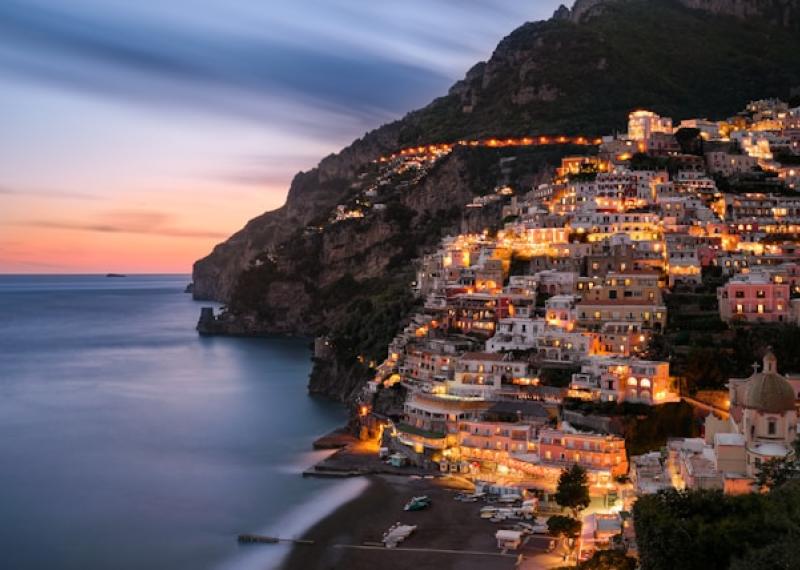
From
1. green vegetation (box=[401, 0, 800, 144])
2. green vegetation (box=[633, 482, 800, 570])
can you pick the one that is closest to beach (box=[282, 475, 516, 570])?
Answer: green vegetation (box=[633, 482, 800, 570])

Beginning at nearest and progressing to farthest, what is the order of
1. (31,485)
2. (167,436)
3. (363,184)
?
(31,485) → (167,436) → (363,184)

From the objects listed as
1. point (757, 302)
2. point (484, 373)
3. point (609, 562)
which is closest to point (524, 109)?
point (757, 302)

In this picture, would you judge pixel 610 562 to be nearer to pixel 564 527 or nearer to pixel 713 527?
pixel 564 527

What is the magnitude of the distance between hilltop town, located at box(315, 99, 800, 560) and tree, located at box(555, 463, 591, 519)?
2.99 feet

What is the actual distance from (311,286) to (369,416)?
6827cm

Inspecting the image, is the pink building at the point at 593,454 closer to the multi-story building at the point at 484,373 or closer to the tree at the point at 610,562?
the multi-story building at the point at 484,373

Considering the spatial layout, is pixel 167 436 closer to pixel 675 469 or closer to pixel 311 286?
pixel 675 469

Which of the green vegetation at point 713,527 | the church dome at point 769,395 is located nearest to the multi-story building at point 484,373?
the church dome at point 769,395

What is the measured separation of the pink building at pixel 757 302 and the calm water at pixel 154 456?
77.7ft

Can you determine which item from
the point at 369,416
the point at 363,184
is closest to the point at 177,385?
the point at 369,416

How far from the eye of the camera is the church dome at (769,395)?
3619 cm

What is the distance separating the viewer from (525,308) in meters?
60.6

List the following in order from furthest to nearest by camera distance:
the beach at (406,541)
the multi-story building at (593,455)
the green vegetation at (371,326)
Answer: the green vegetation at (371,326) → the multi-story building at (593,455) → the beach at (406,541)

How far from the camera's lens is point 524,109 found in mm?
120312
